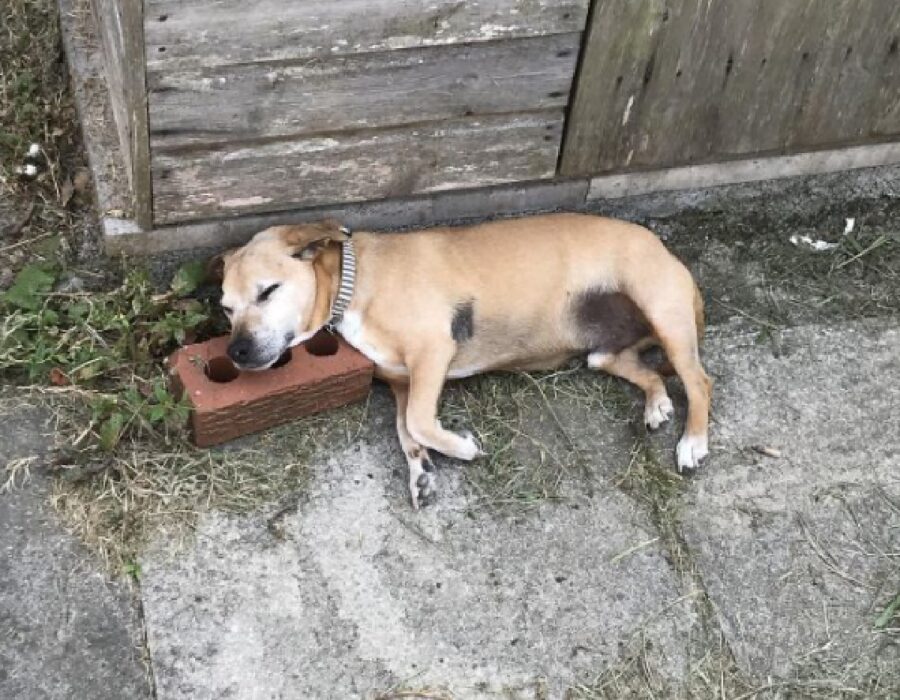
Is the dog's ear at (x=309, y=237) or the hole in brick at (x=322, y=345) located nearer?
the dog's ear at (x=309, y=237)

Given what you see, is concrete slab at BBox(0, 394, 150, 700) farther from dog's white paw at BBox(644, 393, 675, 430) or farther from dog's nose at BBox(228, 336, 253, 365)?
dog's white paw at BBox(644, 393, 675, 430)

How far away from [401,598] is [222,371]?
980 millimetres

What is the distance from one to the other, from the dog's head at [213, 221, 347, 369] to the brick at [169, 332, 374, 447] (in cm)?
8

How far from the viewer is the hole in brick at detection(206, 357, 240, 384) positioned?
423cm

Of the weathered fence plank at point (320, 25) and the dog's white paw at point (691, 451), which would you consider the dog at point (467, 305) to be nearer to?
the dog's white paw at point (691, 451)

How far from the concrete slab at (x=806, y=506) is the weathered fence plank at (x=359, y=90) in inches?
48.5

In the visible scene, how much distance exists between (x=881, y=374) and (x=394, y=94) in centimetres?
207

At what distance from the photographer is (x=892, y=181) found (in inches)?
210

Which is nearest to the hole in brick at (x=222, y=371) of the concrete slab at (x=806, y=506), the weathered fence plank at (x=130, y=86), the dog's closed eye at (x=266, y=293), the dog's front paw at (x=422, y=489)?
the dog's closed eye at (x=266, y=293)

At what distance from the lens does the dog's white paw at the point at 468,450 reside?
423 centimetres

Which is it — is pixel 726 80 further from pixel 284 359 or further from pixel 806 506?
pixel 284 359

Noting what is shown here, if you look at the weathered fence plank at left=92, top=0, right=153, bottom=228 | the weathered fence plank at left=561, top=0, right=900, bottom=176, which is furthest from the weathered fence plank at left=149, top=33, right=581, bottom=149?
the weathered fence plank at left=561, top=0, right=900, bottom=176

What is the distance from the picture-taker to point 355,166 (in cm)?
444

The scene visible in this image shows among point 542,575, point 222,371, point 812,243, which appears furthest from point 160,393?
point 812,243
